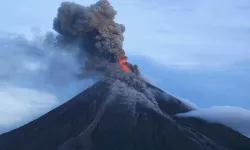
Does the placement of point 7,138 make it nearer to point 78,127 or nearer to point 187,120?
point 78,127

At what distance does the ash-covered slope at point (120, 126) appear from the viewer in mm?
54438

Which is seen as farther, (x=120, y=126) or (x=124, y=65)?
(x=124, y=65)

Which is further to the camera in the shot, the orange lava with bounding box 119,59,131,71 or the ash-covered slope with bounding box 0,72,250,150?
the orange lava with bounding box 119,59,131,71

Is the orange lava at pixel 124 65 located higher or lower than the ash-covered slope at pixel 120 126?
higher

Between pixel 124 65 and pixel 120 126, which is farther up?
pixel 124 65

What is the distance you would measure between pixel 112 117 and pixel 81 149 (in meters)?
5.93

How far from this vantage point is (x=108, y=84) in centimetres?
6184

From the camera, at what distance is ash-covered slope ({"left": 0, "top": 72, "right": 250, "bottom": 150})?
54.4 m

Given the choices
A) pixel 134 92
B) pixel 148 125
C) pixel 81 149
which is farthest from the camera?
pixel 134 92

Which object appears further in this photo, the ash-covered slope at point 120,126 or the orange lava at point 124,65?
the orange lava at point 124,65

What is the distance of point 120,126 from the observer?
57125 mm

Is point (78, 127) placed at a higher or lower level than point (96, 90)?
lower

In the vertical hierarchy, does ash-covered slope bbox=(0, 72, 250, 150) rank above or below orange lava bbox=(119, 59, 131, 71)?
below

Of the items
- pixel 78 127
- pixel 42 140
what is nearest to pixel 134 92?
pixel 78 127
